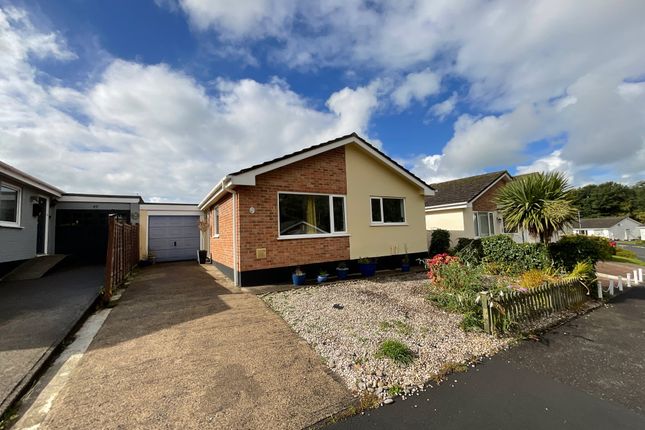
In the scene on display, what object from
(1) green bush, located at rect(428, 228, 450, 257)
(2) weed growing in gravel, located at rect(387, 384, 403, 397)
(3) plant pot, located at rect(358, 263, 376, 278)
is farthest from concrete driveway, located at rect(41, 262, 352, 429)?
(1) green bush, located at rect(428, 228, 450, 257)

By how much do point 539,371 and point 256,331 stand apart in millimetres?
Result: 4319

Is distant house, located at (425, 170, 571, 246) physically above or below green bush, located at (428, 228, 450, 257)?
above

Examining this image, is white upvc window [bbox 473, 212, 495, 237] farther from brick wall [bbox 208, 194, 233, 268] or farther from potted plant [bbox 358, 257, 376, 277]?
brick wall [bbox 208, 194, 233, 268]

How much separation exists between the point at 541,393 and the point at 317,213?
7.08 metres

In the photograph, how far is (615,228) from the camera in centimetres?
5988

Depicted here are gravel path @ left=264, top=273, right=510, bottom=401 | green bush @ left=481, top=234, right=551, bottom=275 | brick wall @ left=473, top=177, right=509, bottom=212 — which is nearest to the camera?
gravel path @ left=264, top=273, right=510, bottom=401

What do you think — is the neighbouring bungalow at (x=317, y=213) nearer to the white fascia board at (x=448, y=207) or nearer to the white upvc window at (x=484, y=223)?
the white fascia board at (x=448, y=207)

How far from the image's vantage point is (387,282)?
8.56 m

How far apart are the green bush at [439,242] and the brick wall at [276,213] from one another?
7.68 m

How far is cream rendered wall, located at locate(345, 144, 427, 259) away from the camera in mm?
10047

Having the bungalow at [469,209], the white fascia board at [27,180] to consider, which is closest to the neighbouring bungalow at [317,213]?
the bungalow at [469,209]

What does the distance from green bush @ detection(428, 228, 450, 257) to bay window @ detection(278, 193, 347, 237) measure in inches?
305

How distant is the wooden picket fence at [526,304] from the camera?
5.02 metres

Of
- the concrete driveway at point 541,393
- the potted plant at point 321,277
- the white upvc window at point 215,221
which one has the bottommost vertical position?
the concrete driveway at point 541,393
